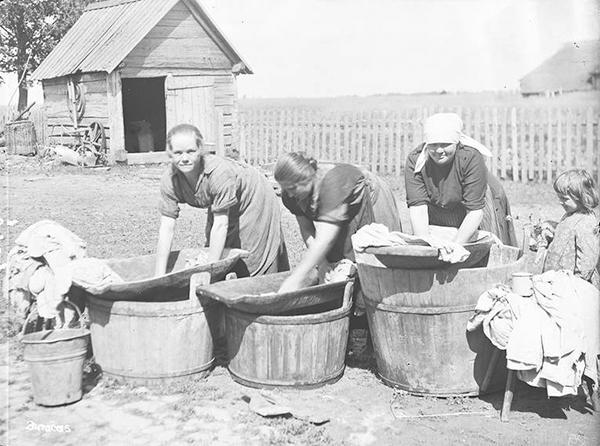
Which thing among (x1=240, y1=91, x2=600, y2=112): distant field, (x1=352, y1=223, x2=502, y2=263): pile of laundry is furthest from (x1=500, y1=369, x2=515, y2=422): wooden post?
(x1=240, y1=91, x2=600, y2=112): distant field

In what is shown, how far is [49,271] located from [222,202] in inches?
55.3

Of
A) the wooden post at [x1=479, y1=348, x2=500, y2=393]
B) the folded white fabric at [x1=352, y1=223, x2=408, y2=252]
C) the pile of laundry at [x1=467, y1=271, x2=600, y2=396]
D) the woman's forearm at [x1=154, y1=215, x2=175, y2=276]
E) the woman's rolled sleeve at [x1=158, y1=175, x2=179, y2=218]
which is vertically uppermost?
the woman's rolled sleeve at [x1=158, y1=175, x2=179, y2=218]

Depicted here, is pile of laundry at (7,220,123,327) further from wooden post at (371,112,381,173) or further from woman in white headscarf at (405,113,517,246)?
wooden post at (371,112,381,173)

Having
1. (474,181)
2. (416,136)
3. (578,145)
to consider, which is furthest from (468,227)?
(416,136)

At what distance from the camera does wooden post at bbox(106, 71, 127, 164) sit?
18000 millimetres

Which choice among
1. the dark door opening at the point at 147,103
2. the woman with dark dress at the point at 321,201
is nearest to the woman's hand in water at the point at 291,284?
the woman with dark dress at the point at 321,201

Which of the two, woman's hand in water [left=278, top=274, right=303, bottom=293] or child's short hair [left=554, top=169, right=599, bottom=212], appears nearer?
child's short hair [left=554, top=169, right=599, bottom=212]

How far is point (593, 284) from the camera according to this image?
182 inches

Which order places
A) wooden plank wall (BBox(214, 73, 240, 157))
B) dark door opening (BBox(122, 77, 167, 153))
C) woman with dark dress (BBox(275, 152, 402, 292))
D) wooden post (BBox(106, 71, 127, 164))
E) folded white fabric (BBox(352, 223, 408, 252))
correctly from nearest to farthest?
folded white fabric (BBox(352, 223, 408, 252)) < woman with dark dress (BBox(275, 152, 402, 292)) < wooden post (BBox(106, 71, 127, 164)) < wooden plank wall (BBox(214, 73, 240, 157)) < dark door opening (BBox(122, 77, 167, 153))

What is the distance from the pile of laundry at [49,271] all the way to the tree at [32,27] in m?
25.6

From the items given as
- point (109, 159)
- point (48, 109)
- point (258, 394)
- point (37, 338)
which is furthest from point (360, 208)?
point (48, 109)

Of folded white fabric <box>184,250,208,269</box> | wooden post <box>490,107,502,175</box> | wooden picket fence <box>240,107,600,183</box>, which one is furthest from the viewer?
wooden post <box>490,107,502,175</box>

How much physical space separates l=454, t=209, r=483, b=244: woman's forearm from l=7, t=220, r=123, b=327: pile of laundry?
2.35 meters

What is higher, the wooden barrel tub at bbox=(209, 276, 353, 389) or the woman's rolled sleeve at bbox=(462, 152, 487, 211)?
the woman's rolled sleeve at bbox=(462, 152, 487, 211)
